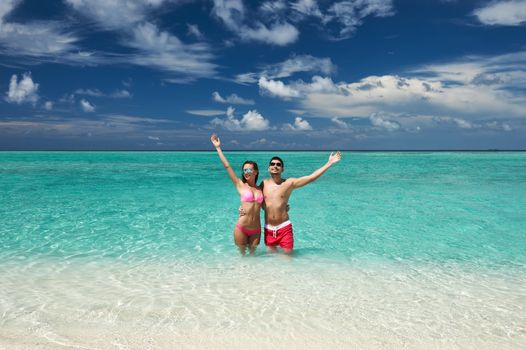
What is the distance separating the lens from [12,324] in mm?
4031

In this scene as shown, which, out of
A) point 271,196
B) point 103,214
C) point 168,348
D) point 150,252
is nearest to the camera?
point 168,348

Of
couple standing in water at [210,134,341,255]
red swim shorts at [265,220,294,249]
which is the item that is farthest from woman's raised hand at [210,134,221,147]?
red swim shorts at [265,220,294,249]

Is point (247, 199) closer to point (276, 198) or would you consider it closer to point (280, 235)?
point (276, 198)

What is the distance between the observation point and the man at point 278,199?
572 centimetres

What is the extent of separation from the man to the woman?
159mm

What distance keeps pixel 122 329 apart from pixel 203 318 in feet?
2.77

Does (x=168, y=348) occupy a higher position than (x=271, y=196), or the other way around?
(x=271, y=196)

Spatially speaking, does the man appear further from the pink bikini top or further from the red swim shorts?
the pink bikini top

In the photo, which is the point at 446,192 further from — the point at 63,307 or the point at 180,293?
the point at 63,307

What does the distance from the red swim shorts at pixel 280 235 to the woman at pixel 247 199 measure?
0.19 meters

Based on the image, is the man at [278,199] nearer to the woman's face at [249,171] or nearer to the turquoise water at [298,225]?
the woman's face at [249,171]

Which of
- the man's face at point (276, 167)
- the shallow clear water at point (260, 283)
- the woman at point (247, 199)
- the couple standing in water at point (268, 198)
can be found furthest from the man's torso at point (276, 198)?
the shallow clear water at point (260, 283)

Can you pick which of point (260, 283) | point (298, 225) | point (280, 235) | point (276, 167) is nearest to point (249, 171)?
point (276, 167)

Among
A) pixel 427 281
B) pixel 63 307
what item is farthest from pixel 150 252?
pixel 427 281
